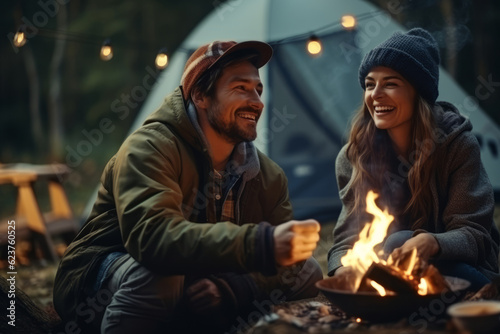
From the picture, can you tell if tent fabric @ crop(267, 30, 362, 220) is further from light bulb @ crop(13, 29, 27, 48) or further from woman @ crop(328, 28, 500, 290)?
woman @ crop(328, 28, 500, 290)

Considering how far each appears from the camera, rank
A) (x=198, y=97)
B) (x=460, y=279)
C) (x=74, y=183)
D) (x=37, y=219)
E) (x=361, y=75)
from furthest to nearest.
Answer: (x=74, y=183)
(x=37, y=219)
(x=361, y=75)
(x=198, y=97)
(x=460, y=279)

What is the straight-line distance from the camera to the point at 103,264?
3.05 metres

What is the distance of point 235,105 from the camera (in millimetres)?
3223

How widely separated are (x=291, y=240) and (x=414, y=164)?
1.07 meters

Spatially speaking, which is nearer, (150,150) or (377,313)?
(377,313)

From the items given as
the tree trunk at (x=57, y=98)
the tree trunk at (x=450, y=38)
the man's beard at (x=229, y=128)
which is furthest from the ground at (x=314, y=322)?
the tree trunk at (x=57, y=98)

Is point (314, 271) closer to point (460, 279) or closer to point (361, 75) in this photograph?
point (460, 279)

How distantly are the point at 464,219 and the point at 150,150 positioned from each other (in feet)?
4.95

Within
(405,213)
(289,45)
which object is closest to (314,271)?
(405,213)

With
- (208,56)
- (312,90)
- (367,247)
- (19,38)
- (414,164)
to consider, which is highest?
(19,38)

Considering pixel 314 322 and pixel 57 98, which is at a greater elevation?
pixel 57 98

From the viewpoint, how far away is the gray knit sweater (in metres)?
3.10

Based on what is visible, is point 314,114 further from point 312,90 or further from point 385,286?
point 385,286

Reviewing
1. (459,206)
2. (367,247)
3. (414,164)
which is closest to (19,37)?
(414,164)
